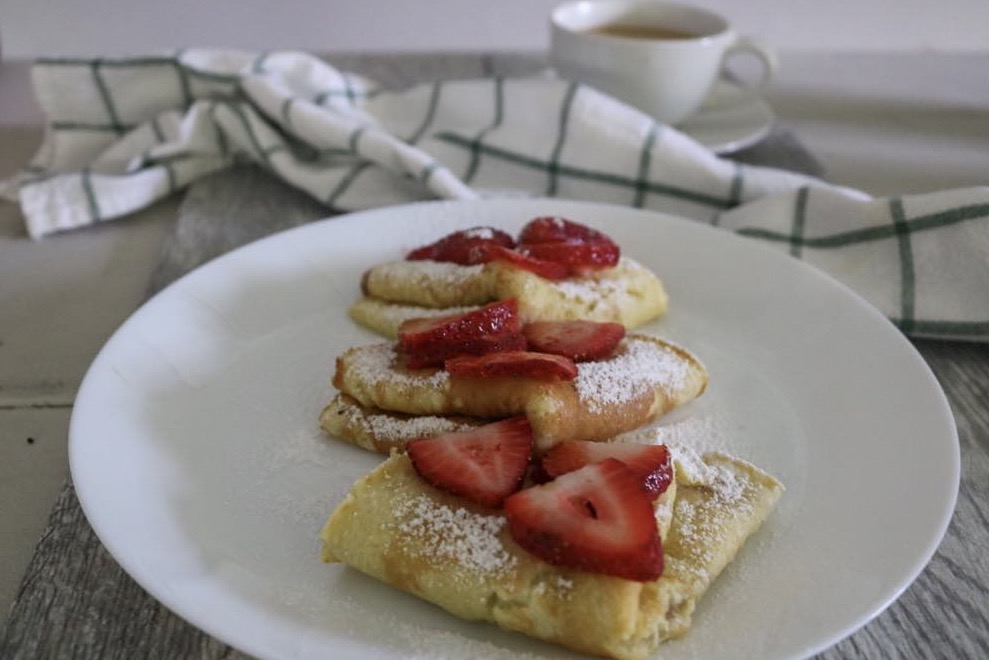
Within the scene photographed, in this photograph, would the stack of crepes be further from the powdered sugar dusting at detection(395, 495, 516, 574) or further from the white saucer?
the white saucer

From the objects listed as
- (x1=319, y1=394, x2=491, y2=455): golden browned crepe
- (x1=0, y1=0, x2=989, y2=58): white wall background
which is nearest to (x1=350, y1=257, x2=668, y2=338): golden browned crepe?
(x1=319, y1=394, x2=491, y2=455): golden browned crepe

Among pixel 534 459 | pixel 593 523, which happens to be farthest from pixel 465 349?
pixel 593 523

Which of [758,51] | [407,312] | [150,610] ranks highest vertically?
[758,51]

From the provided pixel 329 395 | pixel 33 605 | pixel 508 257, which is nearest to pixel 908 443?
pixel 508 257

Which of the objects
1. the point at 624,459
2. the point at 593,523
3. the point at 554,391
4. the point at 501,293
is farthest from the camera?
the point at 501,293

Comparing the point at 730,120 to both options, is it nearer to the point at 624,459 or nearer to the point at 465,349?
the point at 465,349
